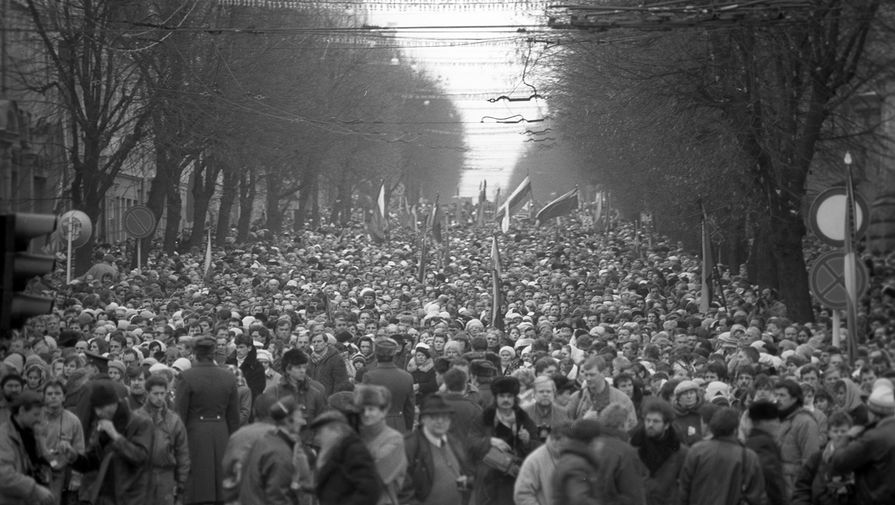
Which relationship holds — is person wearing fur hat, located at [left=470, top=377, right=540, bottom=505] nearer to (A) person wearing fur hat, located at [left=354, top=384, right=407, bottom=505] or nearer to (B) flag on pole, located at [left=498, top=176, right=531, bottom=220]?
(A) person wearing fur hat, located at [left=354, top=384, right=407, bottom=505]

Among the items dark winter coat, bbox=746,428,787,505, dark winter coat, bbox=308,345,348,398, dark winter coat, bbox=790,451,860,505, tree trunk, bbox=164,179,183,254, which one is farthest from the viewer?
tree trunk, bbox=164,179,183,254

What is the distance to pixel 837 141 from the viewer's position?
94.6ft

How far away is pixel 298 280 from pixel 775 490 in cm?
3177

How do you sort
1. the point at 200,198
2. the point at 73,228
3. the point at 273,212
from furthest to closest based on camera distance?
1. the point at 273,212
2. the point at 200,198
3. the point at 73,228

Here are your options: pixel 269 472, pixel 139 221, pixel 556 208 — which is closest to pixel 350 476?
pixel 269 472

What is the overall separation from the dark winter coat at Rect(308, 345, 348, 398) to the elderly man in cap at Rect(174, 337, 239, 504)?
2.66m

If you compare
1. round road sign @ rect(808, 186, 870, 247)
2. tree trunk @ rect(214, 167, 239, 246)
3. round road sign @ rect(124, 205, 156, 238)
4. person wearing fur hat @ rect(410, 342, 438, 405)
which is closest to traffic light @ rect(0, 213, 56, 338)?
person wearing fur hat @ rect(410, 342, 438, 405)

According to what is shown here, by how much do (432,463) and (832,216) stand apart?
5.74m

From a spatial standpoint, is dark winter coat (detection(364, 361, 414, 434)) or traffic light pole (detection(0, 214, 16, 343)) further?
dark winter coat (detection(364, 361, 414, 434))

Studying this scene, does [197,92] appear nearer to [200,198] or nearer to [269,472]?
[200,198]

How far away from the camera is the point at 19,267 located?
30.1 feet

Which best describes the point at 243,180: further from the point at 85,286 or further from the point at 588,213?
the point at 588,213

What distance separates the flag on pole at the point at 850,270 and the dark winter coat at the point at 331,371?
4592mm

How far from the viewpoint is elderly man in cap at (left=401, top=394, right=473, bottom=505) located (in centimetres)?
1075
